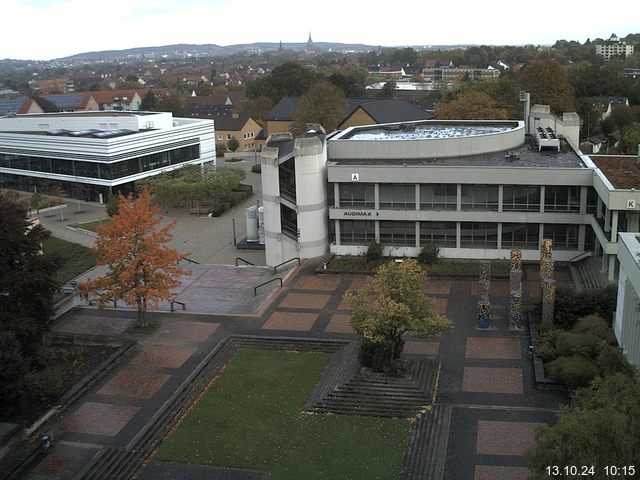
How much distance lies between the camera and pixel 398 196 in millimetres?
43188

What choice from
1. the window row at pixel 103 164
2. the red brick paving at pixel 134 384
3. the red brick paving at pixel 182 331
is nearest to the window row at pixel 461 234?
the red brick paving at pixel 182 331

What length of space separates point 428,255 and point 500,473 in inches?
823

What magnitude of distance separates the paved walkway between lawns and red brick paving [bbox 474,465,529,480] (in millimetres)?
30

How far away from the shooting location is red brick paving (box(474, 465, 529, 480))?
71.3 ft

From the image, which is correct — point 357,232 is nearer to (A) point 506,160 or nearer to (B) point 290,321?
(A) point 506,160

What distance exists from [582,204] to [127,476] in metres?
28.9

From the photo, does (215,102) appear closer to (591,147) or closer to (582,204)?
(591,147)

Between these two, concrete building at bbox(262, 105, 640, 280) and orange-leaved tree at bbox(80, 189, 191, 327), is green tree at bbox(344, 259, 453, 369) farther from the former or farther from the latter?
concrete building at bbox(262, 105, 640, 280)

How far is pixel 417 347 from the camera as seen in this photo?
3138 centimetres

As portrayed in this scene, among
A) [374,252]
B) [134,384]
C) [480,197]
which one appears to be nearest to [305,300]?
[374,252]

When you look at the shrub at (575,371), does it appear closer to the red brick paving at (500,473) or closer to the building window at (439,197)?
the red brick paving at (500,473)

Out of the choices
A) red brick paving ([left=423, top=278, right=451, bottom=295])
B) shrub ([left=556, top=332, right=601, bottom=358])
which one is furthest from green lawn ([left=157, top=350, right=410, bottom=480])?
red brick paving ([left=423, top=278, right=451, bottom=295])

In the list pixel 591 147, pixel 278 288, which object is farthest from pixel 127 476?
pixel 591 147

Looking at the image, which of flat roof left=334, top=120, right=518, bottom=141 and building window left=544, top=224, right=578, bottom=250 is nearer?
building window left=544, top=224, right=578, bottom=250
